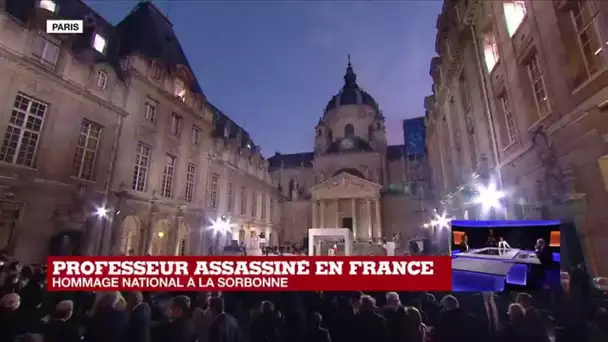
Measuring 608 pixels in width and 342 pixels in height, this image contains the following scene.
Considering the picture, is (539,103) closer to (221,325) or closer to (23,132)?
(221,325)

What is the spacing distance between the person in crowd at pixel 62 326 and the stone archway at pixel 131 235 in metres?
3.45

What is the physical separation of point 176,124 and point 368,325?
1015 cm

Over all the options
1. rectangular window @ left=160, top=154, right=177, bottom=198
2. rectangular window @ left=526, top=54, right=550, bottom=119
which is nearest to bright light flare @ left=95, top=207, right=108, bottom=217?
rectangular window @ left=160, top=154, right=177, bottom=198

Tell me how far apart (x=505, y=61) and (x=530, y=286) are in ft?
20.4

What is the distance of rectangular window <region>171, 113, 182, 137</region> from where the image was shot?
406 inches

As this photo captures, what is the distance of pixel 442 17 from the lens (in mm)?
11336

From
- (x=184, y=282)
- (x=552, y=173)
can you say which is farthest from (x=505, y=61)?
(x=184, y=282)

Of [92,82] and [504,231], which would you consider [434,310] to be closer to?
[504,231]

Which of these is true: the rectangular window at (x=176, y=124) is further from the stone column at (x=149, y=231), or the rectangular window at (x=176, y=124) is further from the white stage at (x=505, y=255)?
the white stage at (x=505, y=255)

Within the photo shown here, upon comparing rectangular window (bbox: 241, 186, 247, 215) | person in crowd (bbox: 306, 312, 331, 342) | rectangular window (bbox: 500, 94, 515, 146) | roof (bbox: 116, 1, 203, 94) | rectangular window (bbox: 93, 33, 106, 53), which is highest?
roof (bbox: 116, 1, 203, 94)

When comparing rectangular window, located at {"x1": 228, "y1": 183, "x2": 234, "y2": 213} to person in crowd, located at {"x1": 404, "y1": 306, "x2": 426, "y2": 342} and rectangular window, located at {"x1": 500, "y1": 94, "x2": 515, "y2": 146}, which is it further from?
rectangular window, located at {"x1": 500, "y1": 94, "x2": 515, "y2": 146}

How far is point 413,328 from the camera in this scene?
11.5 feet

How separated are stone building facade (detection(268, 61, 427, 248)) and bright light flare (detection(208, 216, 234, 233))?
4.67 meters

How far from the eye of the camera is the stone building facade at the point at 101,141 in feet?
18.8
